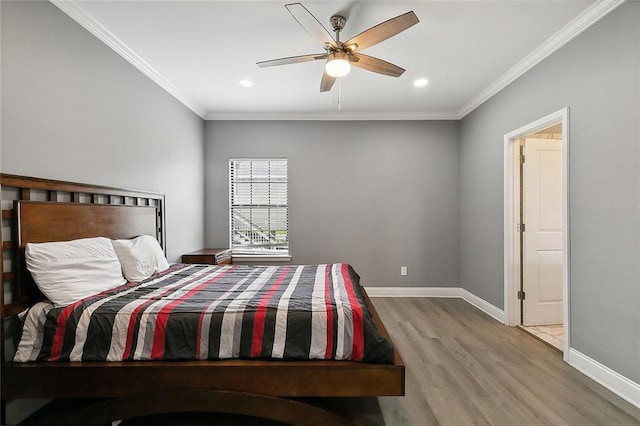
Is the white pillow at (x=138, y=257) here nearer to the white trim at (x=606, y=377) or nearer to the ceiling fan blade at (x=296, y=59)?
the ceiling fan blade at (x=296, y=59)

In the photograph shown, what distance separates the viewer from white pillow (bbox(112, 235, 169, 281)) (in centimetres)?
236

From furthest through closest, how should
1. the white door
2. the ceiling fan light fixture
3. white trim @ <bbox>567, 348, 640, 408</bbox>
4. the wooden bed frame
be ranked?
the white door, the ceiling fan light fixture, white trim @ <bbox>567, 348, 640, 408</bbox>, the wooden bed frame

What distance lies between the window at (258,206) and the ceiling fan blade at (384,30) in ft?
8.64

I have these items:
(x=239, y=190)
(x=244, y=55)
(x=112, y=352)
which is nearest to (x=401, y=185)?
(x=239, y=190)

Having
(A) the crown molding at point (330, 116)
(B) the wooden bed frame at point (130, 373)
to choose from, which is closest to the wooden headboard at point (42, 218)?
(B) the wooden bed frame at point (130, 373)

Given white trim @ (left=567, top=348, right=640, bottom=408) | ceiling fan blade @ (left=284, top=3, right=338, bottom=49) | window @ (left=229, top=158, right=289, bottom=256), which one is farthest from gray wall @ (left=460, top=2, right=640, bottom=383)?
window @ (left=229, top=158, right=289, bottom=256)

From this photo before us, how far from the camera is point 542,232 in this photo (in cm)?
332

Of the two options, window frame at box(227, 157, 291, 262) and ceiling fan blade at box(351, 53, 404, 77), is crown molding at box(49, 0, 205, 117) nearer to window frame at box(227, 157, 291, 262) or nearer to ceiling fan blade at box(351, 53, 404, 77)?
window frame at box(227, 157, 291, 262)

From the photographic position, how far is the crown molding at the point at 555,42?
7.00 ft

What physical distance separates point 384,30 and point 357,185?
268 cm

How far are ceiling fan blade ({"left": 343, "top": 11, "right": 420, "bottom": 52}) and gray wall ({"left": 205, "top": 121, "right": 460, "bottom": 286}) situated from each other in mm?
2351

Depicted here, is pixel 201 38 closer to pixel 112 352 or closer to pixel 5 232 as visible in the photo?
pixel 5 232

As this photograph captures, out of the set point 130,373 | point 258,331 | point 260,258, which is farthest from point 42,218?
point 260,258

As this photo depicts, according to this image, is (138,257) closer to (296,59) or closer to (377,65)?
(296,59)
